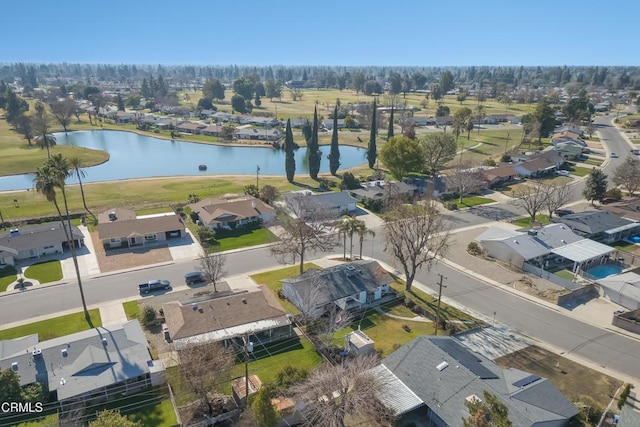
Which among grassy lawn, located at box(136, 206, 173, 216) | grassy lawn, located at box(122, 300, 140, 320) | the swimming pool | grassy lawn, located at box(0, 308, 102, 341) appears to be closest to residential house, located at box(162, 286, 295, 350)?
grassy lawn, located at box(122, 300, 140, 320)

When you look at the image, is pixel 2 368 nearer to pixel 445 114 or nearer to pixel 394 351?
pixel 394 351

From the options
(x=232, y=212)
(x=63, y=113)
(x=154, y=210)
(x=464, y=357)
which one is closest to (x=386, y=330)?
(x=464, y=357)

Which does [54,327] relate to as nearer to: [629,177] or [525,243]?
[525,243]

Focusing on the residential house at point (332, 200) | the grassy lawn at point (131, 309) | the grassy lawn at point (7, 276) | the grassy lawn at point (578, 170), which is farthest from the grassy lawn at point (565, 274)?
the grassy lawn at point (7, 276)

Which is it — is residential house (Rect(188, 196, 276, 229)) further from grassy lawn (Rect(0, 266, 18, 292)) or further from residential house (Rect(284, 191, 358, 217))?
grassy lawn (Rect(0, 266, 18, 292))

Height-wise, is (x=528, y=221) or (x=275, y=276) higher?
(x=528, y=221)

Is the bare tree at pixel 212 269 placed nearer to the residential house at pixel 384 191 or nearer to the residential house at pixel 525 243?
the residential house at pixel 525 243
